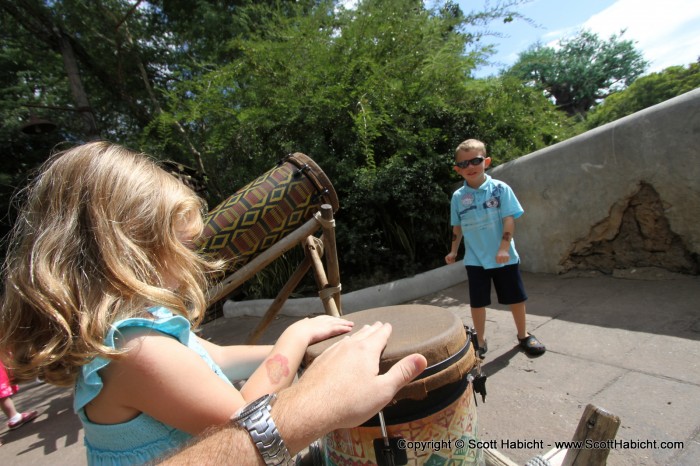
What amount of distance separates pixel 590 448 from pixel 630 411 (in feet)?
3.76

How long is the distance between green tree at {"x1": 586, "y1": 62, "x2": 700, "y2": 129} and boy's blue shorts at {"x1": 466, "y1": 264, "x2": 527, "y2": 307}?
14.4 metres

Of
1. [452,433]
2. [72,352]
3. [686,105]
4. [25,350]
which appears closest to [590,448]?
[452,433]

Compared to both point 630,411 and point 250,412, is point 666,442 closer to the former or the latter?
point 630,411

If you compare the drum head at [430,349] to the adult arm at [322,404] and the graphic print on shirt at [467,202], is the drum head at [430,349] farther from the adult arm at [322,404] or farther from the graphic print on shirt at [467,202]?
the graphic print on shirt at [467,202]

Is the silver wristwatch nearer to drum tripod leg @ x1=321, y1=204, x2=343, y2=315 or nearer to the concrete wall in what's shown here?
drum tripod leg @ x1=321, y1=204, x2=343, y2=315

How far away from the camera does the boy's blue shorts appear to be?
2666mm

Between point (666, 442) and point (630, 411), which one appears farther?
point (630, 411)

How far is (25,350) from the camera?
780 mm

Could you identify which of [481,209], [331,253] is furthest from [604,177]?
[331,253]

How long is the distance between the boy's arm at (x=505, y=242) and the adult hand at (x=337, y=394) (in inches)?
75.9

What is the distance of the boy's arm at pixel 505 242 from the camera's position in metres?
2.57

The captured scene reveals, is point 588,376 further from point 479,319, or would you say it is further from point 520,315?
point 479,319

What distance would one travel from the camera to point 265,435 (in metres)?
0.66

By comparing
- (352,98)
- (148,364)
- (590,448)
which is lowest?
(590,448)
